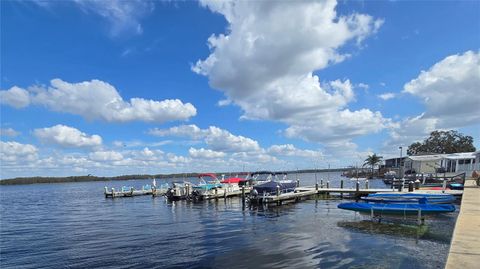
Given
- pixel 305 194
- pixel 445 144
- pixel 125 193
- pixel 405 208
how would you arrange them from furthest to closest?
pixel 445 144 → pixel 125 193 → pixel 305 194 → pixel 405 208

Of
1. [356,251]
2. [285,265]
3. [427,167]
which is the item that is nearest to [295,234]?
[356,251]

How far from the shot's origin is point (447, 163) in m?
61.2

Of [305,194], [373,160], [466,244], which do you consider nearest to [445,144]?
[373,160]

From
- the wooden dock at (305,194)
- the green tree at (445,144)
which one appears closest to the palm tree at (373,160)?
the green tree at (445,144)

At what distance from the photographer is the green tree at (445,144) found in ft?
319

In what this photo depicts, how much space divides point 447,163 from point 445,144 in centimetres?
4471

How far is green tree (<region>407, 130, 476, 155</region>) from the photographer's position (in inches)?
3831

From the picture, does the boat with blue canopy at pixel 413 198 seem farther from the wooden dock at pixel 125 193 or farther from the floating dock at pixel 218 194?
the wooden dock at pixel 125 193

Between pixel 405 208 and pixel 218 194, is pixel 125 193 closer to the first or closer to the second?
pixel 218 194

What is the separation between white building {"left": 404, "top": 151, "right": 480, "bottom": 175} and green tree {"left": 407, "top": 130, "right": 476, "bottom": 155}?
35.7 metres

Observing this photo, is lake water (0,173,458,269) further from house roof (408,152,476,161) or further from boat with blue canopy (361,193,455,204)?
house roof (408,152,476,161)

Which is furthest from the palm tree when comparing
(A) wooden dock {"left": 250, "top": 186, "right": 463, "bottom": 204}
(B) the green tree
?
(A) wooden dock {"left": 250, "top": 186, "right": 463, "bottom": 204}

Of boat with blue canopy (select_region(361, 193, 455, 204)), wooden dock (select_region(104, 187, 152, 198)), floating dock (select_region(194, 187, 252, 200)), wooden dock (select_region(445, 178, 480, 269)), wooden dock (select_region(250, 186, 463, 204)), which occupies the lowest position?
wooden dock (select_region(104, 187, 152, 198))

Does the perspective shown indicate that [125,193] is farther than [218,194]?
Yes
